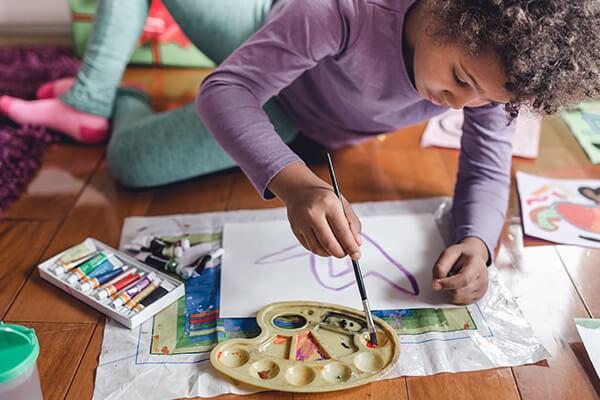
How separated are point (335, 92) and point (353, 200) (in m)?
0.18

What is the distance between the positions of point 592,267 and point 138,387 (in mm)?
616

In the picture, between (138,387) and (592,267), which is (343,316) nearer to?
(138,387)

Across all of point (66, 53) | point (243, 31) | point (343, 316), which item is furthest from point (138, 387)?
point (66, 53)

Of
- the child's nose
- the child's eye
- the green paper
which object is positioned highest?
the child's eye

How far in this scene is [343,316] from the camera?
68cm

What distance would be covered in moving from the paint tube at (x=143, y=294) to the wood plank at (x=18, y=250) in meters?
0.16

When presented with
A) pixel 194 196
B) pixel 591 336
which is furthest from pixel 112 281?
pixel 591 336

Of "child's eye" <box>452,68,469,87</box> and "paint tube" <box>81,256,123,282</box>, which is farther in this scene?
"paint tube" <box>81,256,123,282</box>

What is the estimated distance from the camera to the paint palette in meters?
0.60

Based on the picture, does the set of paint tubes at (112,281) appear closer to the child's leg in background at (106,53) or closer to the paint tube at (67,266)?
the paint tube at (67,266)

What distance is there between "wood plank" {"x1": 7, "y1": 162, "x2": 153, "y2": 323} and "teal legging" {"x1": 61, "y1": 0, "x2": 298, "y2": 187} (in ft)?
0.11

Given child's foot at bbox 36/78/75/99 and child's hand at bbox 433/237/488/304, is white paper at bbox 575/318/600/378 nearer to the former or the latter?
child's hand at bbox 433/237/488/304

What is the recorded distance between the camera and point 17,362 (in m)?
0.52

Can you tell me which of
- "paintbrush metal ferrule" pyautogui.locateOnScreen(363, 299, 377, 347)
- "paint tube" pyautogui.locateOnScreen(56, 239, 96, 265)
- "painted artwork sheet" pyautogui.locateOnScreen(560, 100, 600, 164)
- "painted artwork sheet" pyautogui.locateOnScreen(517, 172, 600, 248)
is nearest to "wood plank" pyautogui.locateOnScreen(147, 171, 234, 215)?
"paint tube" pyautogui.locateOnScreen(56, 239, 96, 265)
